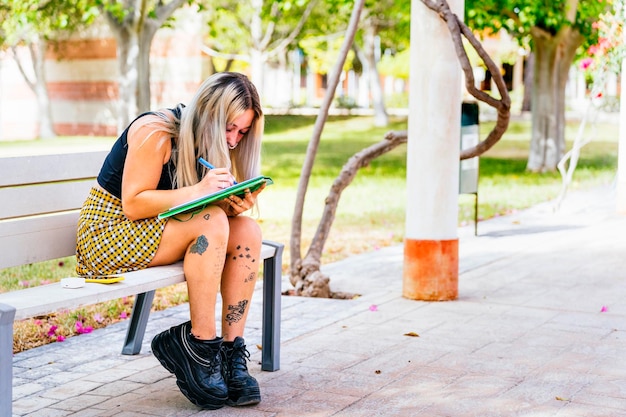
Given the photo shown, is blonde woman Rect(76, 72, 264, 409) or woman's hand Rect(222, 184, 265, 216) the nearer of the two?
blonde woman Rect(76, 72, 264, 409)

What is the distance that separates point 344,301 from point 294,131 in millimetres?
25641

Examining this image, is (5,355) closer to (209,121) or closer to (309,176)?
(209,121)

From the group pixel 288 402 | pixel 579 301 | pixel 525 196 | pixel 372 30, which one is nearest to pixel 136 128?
pixel 288 402

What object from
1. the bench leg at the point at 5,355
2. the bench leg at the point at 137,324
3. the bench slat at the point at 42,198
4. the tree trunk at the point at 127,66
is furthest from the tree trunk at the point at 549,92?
the bench leg at the point at 5,355

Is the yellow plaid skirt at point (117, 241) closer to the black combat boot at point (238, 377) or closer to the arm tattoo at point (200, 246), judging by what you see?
the arm tattoo at point (200, 246)

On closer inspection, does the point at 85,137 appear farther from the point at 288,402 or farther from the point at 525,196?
the point at 288,402

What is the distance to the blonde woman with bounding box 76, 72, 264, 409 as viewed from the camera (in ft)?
12.8

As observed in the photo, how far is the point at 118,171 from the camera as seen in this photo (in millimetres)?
4039

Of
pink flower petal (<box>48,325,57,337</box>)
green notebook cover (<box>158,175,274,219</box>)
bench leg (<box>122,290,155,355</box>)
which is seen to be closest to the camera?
green notebook cover (<box>158,175,274,219</box>)

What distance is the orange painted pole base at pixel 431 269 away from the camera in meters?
6.00

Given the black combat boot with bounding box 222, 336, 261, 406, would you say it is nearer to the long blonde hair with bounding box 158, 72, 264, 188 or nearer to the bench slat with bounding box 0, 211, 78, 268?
the long blonde hair with bounding box 158, 72, 264, 188

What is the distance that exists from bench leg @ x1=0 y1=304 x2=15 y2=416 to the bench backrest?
0.86m

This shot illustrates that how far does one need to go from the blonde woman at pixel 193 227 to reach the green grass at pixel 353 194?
1.41 meters

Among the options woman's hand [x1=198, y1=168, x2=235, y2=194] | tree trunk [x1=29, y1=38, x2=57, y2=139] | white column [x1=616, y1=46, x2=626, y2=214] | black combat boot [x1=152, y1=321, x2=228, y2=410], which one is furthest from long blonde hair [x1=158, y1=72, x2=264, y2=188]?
tree trunk [x1=29, y1=38, x2=57, y2=139]
